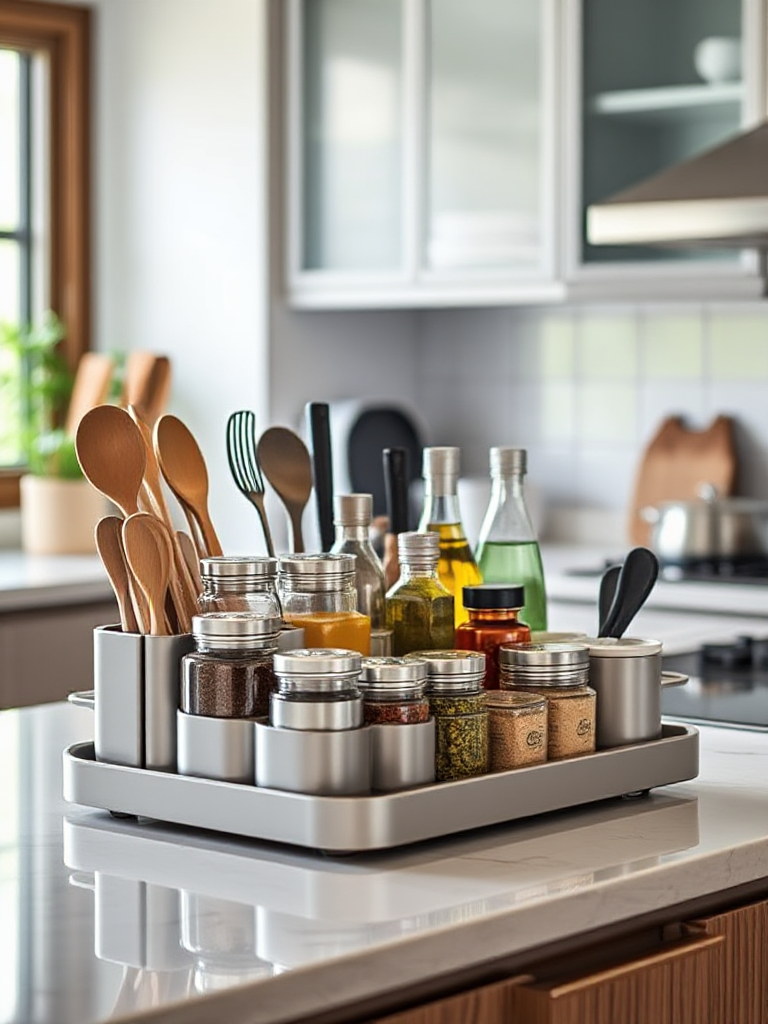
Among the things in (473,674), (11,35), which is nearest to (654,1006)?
(473,674)

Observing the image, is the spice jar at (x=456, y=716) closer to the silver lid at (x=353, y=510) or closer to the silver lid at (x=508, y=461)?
the silver lid at (x=353, y=510)

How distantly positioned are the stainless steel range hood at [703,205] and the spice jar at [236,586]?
1.43 m

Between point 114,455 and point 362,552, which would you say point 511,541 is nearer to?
point 362,552

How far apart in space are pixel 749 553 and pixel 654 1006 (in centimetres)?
228

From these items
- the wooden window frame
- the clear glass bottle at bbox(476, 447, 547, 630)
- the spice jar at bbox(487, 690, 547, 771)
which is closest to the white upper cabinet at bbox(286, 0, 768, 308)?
the wooden window frame

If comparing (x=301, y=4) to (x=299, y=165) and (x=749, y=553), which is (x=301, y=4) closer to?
(x=299, y=165)

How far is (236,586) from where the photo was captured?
1.30 metres

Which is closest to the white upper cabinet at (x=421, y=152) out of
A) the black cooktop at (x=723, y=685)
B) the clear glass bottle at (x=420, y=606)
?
the black cooktop at (x=723, y=685)

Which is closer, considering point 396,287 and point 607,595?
point 607,595

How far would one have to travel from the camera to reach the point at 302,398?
3967mm

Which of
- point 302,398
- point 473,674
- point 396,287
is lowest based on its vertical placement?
point 473,674

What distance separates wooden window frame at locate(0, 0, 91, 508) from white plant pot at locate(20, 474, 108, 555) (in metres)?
0.55

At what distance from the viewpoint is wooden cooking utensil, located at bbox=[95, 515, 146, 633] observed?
1.30 metres

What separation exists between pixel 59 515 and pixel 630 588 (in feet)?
8.06
